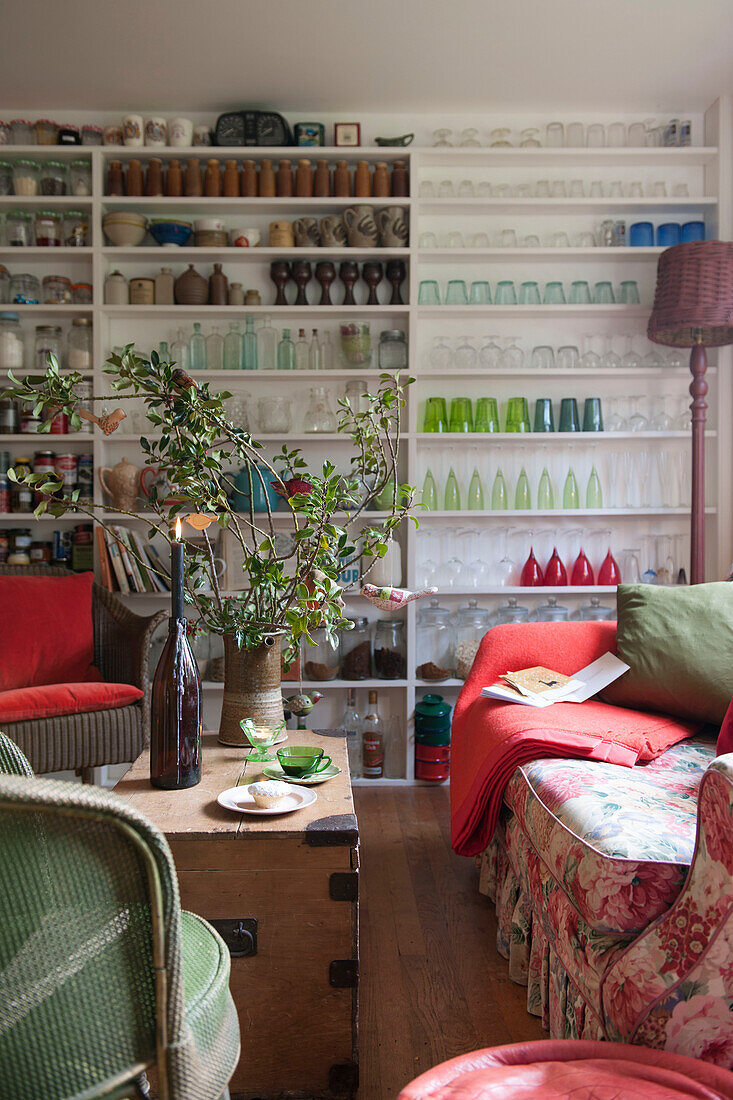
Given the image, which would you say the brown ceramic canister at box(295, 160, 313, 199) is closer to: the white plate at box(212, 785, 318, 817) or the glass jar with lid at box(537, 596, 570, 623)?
the glass jar with lid at box(537, 596, 570, 623)

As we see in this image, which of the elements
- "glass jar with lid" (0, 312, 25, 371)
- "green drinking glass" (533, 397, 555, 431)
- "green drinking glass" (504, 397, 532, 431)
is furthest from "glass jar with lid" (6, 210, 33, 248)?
"green drinking glass" (533, 397, 555, 431)

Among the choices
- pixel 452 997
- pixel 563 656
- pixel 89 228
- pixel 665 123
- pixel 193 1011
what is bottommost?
pixel 452 997

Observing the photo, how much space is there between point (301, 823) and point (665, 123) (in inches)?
143

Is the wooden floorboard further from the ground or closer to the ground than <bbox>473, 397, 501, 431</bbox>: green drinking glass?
closer to the ground

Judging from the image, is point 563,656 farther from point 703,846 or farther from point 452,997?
point 703,846

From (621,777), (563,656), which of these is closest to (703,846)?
(621,777)

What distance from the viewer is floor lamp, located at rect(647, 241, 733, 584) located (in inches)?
132

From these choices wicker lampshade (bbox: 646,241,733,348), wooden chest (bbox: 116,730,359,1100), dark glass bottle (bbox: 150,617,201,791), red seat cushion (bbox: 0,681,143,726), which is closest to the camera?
wooden chest (bbox: 116,730,359,1100)

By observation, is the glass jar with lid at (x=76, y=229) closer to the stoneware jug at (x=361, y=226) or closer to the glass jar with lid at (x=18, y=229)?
the glass jar with lid at (x=18, y=229)

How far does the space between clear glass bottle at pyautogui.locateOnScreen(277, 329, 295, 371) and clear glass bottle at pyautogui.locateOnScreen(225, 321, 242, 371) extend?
0.17 m

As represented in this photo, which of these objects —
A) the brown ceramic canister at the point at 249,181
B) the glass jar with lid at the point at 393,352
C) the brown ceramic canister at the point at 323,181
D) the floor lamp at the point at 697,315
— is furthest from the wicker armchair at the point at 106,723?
the floor lamp at the point at 697,315

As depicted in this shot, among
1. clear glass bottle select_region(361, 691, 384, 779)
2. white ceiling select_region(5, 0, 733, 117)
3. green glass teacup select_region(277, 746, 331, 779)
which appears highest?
white ceiling select_region(5, 0, 733, 117)

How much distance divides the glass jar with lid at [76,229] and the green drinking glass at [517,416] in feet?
6.49

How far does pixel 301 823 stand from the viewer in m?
1.56
